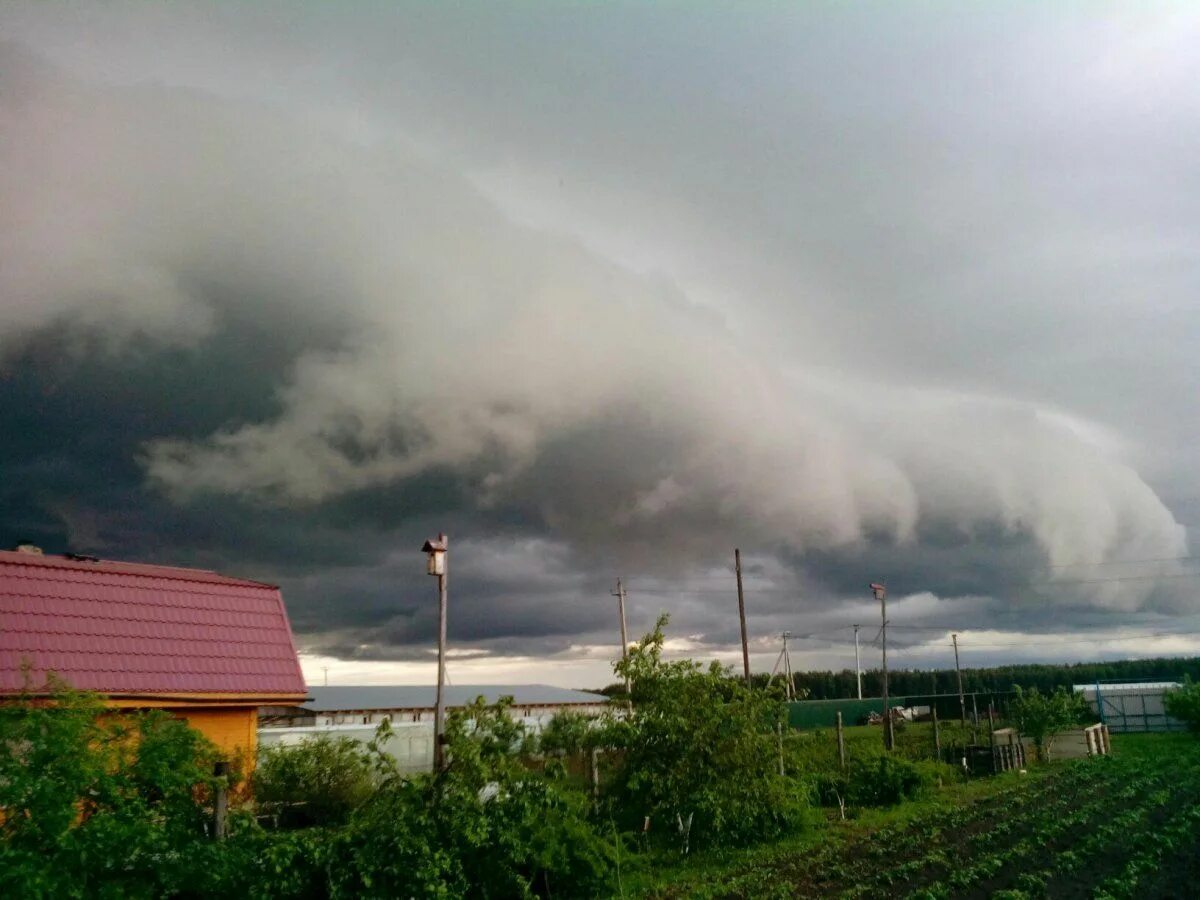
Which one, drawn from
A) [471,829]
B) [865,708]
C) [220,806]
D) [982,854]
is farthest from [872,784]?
[865,708]

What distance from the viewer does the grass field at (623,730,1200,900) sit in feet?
42.8

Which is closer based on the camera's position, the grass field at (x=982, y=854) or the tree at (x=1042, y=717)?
the grass field at (x=982, y=854)

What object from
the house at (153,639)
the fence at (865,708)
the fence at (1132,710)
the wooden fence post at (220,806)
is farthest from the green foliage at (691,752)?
the fence at (865,708)

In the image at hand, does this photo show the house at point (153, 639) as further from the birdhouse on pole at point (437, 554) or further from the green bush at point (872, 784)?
the green bush at point (872, 784)

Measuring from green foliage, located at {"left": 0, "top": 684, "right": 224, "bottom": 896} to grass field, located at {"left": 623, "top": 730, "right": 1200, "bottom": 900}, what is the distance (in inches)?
261

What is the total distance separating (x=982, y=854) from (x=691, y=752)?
537 cm

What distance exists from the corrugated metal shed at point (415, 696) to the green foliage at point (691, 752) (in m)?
11.7

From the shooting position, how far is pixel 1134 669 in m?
139

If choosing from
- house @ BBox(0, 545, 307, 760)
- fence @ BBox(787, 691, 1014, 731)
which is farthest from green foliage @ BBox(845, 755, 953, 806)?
fence @ BBox(787, 691, 1014, 731)

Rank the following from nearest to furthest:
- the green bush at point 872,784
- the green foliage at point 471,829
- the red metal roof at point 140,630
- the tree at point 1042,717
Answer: the green foliage at point 471,829, the red metal roof at point 140,630, the green bush at point 872,784, the tree at point 1042,717

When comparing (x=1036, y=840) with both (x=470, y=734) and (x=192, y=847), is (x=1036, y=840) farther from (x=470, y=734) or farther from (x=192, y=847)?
(x=192, y=847)

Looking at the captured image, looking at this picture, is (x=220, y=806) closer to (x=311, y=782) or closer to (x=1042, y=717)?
(x=311, y=782)

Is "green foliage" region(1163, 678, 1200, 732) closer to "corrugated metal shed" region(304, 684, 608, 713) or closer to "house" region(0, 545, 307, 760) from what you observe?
"corrugated metal shed" region(304, 684, 608, 713)

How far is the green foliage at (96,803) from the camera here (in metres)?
7.86
